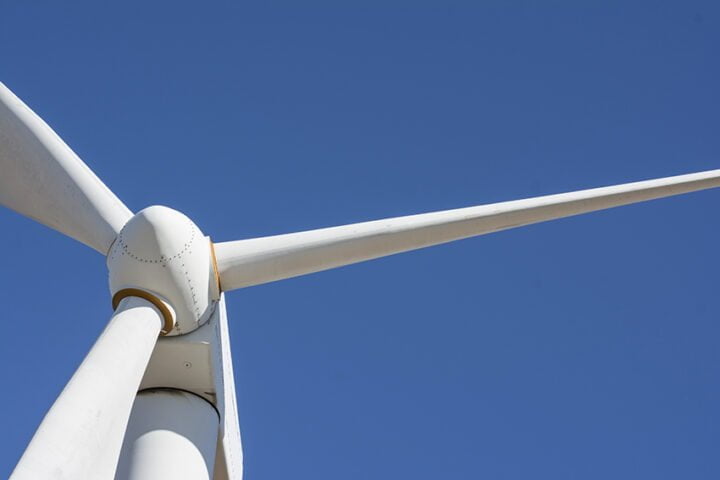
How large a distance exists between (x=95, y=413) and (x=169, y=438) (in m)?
2.29

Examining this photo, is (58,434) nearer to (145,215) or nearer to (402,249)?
(145,215)

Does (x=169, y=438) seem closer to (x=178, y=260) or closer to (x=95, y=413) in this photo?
(x=178, y=260)

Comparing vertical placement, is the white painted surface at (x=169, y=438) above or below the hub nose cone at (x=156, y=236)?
below

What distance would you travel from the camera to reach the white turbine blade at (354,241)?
10.2 metres

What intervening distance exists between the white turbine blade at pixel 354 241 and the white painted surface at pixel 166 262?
0.59m

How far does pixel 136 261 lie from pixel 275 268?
163cm

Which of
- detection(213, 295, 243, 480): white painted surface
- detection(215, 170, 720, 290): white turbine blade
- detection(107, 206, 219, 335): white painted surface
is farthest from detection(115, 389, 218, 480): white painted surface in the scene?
detection(215, 170, 720, 290): white turbine blade

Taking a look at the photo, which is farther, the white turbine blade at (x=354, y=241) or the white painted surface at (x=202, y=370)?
the white turbine blade at (x=354, y=241)

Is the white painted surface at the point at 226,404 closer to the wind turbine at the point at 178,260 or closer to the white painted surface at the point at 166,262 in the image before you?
the wind turbine at the point at 178,260

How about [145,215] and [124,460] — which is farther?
[145,215]

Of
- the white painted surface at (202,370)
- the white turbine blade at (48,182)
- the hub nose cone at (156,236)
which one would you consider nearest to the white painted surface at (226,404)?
the white painted surface at (202,370)

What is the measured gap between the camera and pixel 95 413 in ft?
22.5

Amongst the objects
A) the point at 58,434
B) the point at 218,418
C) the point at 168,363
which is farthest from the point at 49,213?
the point at 58,434

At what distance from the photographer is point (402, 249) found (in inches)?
409
